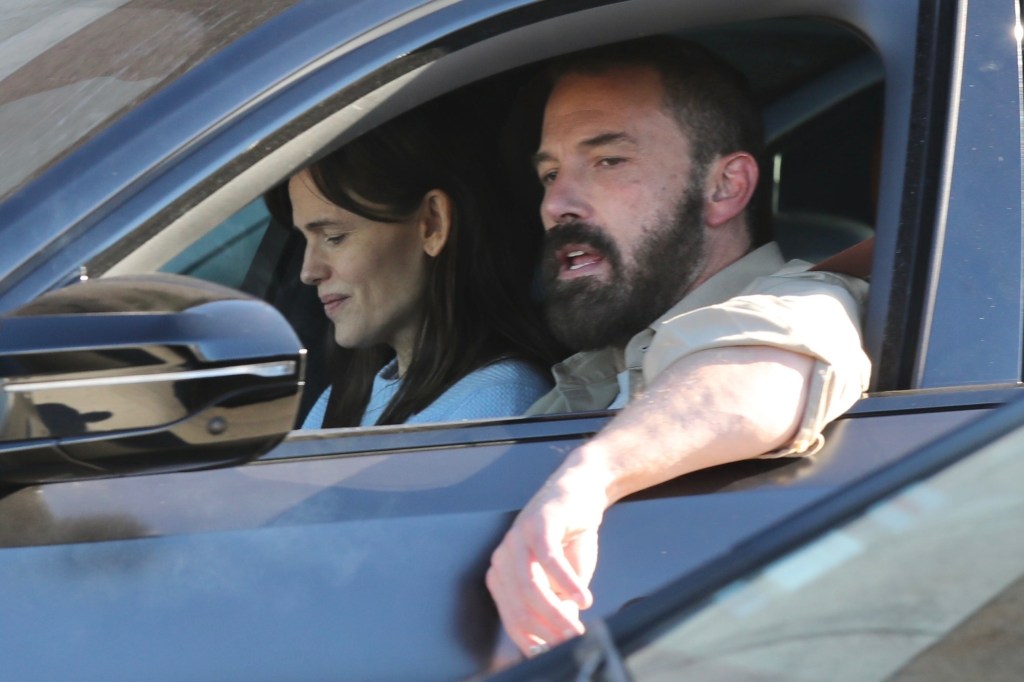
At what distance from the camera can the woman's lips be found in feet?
8.79

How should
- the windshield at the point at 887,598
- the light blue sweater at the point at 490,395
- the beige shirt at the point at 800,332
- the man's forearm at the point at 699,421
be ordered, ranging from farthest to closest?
the light blue sweater at the point at 490,395 → the beige shirt at the point at 800,332 → the man's forearm at the point at 699,421 → the windshield at the point at 887,598

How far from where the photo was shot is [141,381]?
1.36 meters

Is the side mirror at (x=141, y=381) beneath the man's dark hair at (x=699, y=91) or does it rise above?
beneath

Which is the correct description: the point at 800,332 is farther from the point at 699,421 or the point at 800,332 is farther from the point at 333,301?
the point at 333,301

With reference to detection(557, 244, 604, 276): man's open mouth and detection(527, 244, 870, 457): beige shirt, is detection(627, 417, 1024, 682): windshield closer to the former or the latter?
detection(527, 244, 870, 457): beige shirt

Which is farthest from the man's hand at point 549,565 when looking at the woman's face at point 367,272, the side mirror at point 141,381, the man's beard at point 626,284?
the woman's face at point 367,272

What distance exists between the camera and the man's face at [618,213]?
2.40 meters

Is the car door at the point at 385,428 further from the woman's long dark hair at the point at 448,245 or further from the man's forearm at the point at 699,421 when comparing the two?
the woman's long dark hair at the point at 448,245

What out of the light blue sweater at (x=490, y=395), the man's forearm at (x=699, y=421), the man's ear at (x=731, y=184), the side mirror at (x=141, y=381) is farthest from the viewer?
the man's ear at (x=731, y=184)

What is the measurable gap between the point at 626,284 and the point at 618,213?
0.39ft

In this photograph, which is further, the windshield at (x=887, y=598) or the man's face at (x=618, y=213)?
the man's face at (x=618, y=213)

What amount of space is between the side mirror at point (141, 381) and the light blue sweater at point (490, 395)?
789 millimetres

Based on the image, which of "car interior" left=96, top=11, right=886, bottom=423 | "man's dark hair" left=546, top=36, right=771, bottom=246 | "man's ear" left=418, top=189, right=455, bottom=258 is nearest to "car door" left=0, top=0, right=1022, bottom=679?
"car interior" left=96, top=11, right=886, bottom=423

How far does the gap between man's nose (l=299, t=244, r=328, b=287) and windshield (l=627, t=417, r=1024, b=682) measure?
5.87ft
